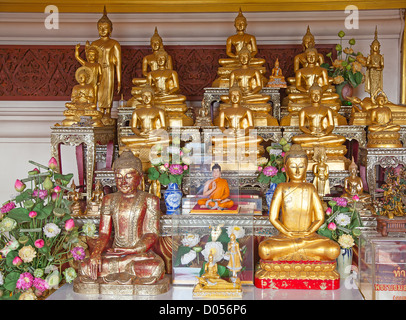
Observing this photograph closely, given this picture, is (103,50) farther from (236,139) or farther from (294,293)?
(294,293)

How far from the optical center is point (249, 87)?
5.71m

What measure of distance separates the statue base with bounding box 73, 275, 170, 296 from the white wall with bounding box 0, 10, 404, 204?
3099 millimetres

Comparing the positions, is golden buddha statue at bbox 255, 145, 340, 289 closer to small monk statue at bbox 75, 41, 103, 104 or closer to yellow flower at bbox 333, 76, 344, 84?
yellow flower at bbox 333, 76, 344, 84

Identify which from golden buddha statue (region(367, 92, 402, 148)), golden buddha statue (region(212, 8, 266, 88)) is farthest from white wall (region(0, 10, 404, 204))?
golden buddha statue (region(367, 92, 402, 148))

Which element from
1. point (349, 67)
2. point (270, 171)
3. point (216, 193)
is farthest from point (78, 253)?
point (349, 67)

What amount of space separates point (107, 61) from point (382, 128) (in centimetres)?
271

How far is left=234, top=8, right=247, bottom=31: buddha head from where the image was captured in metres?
5.91

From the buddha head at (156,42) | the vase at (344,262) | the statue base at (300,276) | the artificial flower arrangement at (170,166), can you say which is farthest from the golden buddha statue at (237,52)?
the statue base at (300,276)

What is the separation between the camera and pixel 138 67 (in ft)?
20.9

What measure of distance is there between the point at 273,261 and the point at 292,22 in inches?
135

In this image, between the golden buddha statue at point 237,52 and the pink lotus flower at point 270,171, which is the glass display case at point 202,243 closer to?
the pink lotus flower at point 270,171

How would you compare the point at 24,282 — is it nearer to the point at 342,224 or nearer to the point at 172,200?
the point at 172,200

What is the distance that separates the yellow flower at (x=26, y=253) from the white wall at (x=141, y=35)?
9.91 ft

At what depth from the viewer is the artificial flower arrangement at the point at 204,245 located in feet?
11.7
